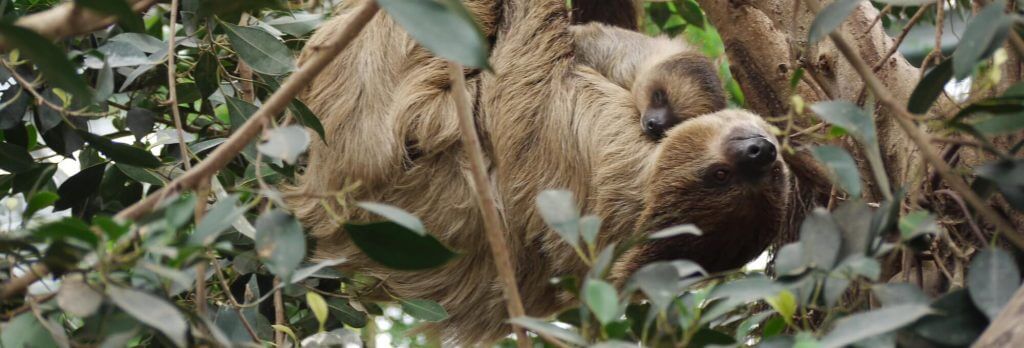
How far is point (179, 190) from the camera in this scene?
1.97 meters

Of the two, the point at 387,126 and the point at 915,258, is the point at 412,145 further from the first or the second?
the point at 915,258

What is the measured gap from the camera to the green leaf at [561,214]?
198 cm

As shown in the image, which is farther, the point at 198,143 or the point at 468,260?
the point at 468,260

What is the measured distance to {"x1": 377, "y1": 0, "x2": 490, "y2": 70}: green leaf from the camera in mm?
1677

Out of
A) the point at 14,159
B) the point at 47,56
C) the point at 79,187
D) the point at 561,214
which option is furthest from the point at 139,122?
the point at 561,214

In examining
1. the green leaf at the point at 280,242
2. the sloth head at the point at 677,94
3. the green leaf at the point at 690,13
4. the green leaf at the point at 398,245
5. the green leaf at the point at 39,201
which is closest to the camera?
the green leaf at the point at 280,242

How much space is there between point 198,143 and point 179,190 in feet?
5.55

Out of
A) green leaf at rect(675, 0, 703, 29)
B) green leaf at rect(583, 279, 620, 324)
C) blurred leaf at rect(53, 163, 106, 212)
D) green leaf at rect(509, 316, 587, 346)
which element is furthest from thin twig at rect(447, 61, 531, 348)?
green leaf at rect(675, 0, 703, 29)

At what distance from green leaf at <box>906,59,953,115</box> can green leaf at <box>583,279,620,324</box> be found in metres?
0.89

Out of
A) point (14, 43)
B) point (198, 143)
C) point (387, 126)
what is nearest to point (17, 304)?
→ point (14, 43)

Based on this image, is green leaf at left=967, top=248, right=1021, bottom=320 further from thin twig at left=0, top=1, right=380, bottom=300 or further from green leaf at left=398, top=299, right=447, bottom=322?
green leaf at left=398, top=299, right=447, bottom=322

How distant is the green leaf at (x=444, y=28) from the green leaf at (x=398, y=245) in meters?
0.53

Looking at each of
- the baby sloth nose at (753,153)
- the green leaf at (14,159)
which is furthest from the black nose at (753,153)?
the green leaf at (14,159)

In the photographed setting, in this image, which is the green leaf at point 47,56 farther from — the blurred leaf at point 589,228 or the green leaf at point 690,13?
the green leaf at point 690,13
